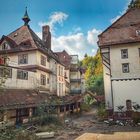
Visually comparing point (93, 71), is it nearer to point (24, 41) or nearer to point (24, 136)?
point (24, 41)

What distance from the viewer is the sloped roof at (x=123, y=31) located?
28955mm

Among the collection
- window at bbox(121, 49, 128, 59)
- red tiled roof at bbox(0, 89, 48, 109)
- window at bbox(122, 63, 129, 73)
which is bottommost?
red tiled roof at bbox(0, 89, 48, 109)

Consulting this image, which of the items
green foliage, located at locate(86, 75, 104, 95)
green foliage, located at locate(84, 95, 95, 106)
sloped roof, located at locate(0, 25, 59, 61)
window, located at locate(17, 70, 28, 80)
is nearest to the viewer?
window, located at locate(17, 70, 28, 80)

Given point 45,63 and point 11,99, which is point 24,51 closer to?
point 45,63

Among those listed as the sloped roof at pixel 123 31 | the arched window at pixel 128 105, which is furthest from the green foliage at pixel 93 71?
the arched window at pixel 128 105

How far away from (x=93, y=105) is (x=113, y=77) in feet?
77.7

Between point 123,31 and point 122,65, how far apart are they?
5.21 metres

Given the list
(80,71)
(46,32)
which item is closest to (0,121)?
(46,32)

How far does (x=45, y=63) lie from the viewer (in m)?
35.2

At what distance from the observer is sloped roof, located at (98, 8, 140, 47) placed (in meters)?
29.0

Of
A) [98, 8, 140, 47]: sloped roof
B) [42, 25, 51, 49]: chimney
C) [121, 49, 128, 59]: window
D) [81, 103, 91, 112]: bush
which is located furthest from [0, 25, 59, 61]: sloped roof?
[81, 103, 91, 112]: bush

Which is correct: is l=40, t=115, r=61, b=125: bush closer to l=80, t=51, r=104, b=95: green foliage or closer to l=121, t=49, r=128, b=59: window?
l=121, t=49, r=128, b=59: window

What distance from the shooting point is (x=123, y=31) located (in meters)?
30.2

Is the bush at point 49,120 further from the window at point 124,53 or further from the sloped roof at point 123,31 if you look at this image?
the window at point 124,53
